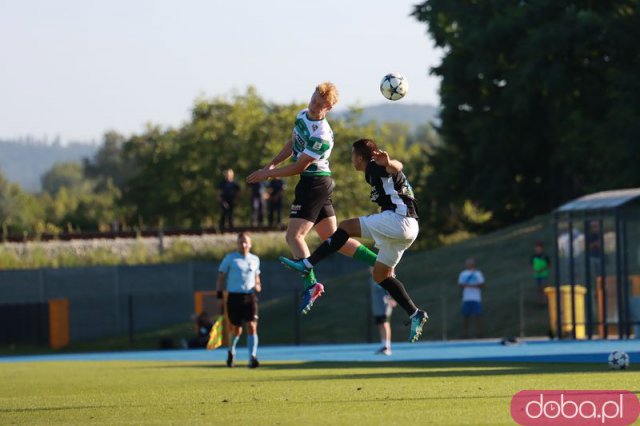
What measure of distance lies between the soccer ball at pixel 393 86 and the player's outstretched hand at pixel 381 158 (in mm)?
1149

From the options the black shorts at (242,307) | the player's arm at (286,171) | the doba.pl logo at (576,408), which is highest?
the player's arm at (286,171)

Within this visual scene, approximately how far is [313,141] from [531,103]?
134 feet

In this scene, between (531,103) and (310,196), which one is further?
(531,103)

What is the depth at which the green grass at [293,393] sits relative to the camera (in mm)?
13805

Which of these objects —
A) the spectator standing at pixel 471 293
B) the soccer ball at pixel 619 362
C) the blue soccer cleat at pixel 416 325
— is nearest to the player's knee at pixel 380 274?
the blue soccer cleat at pixel 416 325

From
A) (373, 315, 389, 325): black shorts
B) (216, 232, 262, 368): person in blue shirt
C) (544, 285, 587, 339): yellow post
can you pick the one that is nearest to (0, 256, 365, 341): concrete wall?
(544, 285, 587, 339): yellow post

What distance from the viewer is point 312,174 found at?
1684 centimetres

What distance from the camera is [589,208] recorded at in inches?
1411

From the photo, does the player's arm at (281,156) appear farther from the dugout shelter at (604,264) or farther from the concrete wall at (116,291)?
the concrete wall at (116,291)

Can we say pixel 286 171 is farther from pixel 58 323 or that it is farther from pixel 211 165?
pixel 211 165

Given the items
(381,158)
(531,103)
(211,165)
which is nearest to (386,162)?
(381,158)

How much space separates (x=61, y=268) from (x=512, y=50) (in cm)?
1818

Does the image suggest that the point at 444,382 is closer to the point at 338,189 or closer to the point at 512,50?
the point at 512,50

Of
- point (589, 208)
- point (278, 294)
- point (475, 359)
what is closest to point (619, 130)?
point (278, 294)
